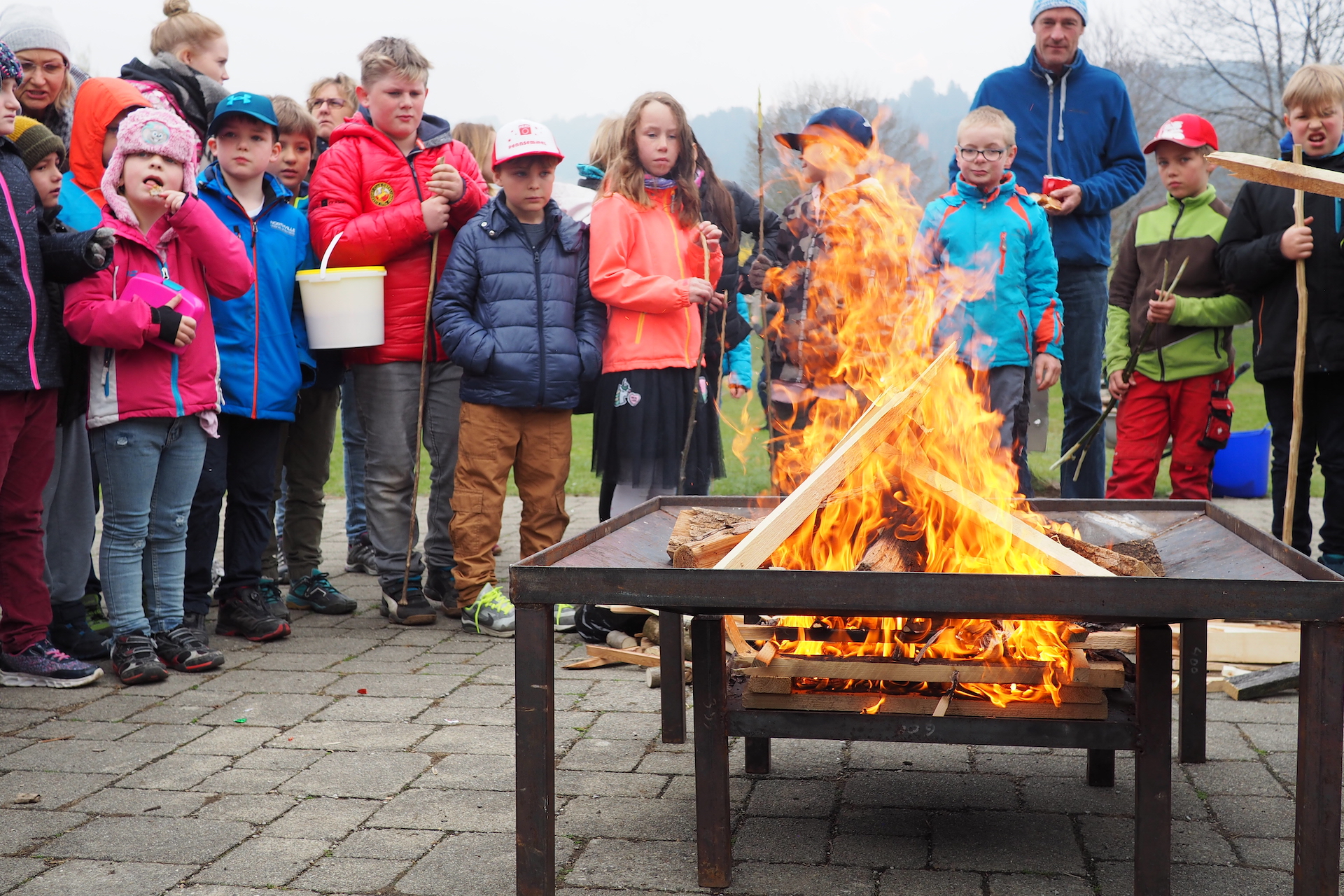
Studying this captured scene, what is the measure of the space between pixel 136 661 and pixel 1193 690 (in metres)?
3.78

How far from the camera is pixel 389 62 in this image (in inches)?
217

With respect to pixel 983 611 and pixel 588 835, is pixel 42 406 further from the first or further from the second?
pixel 983 611

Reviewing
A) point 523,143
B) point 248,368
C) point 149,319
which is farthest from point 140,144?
point 523,143

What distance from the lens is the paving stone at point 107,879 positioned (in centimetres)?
275

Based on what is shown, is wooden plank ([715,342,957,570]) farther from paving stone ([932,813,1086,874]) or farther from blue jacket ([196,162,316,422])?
blue jacket ([196,162,316,422])

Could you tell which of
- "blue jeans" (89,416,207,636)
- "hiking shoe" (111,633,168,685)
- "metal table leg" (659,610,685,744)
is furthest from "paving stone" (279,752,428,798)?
"blue jeans" (89,416,207,636)

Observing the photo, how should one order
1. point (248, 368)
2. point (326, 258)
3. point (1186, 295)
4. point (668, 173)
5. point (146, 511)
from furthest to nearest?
1. point (1186, 295)
2. point (668, 173)
3. point (248, 368)
4. point (326, 258)
5. point (146, 511)

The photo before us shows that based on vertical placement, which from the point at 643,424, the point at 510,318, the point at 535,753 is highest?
the point at 510,318

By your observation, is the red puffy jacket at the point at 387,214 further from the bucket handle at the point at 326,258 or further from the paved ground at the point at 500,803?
the paved ground at the point at 500,803

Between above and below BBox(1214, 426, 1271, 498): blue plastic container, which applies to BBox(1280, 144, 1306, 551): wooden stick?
above

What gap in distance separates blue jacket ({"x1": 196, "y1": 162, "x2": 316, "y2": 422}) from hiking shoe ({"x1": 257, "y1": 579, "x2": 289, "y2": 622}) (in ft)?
2.79

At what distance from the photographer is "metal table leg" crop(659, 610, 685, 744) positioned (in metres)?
3.77

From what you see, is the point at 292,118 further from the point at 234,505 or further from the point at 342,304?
the point at 234,505

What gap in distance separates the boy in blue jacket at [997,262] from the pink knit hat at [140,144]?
3231 mm
